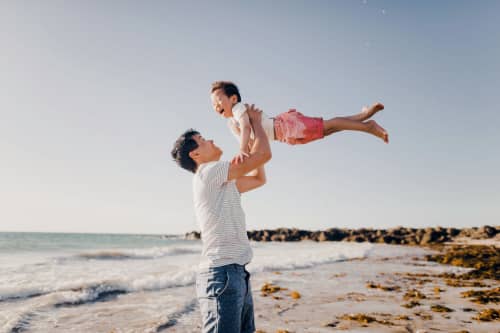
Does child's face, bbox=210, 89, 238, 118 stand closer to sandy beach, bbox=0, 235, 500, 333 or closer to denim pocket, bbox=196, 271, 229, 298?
denim pocket, bbox=196, 271, 229, 298

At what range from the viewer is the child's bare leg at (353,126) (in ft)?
14.9

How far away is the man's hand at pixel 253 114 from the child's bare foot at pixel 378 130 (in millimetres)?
1647

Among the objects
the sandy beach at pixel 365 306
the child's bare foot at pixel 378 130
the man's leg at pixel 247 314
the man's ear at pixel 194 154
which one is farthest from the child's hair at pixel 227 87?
the sandy beach at pixel 365 306

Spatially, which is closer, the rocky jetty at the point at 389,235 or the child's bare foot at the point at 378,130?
the child's bare foot at the point at 378,130

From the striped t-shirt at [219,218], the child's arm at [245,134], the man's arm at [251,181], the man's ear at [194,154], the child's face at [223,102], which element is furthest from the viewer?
the child's face at [223,102]

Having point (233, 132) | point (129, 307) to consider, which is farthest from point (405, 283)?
point (233, 132)

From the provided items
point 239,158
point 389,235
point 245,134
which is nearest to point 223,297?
point 239,158

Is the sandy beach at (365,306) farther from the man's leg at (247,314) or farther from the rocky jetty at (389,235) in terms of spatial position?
the rocky jetty at (389,235)

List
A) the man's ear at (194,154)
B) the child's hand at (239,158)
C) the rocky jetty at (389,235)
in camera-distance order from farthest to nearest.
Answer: the rocky jetty at (389,235)
the man's ear at (194,154)
the child's hand at (239,158)

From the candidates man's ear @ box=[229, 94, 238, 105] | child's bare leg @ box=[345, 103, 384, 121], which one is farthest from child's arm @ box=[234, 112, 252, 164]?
child's bare leg @ box=[345, 103, 384, 121]

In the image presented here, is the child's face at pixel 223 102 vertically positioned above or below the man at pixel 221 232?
Result: above

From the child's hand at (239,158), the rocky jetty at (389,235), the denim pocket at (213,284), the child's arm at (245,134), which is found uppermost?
the child's arm at (245,134)

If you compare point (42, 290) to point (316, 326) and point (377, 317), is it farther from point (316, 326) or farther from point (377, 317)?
point (377, 317)

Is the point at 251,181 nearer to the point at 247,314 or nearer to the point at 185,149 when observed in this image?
the point at 185,149
